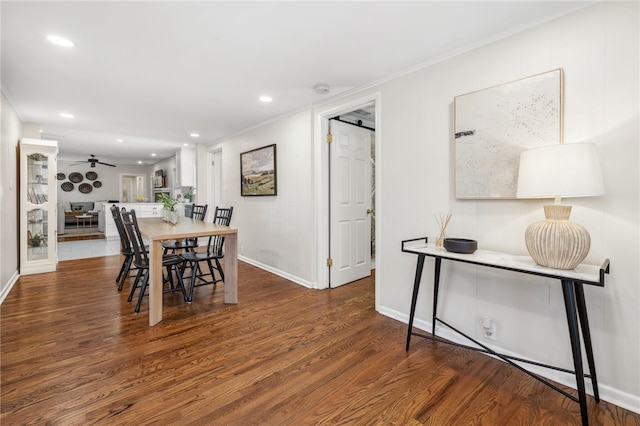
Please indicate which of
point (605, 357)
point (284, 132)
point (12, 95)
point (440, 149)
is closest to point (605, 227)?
point (605, 357)

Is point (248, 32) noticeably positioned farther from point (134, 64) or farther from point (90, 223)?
point (90, 223)

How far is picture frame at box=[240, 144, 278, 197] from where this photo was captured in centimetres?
421

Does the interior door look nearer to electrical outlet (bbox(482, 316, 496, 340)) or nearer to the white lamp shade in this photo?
electrical outlet (bbox(482, 316, 496, 340))

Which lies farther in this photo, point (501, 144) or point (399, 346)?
point (399, 346)

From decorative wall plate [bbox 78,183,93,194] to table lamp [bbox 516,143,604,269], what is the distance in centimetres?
1226

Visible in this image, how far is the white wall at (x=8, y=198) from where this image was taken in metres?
3.15

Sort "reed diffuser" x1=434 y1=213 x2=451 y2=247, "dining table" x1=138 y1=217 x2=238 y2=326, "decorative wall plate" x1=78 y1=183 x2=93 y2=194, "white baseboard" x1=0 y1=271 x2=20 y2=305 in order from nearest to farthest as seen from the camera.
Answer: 1. "reed diffuser" x1=434 y1=213 x2=451 y2=247
2. "dining table" x1=138 y1=217 x2=238 y2=326
3. "white baseboard" x1=0 y1=271 x2=20 y2=305
4. "decorative wall plate" x1=78 y1=183 x2=93 y2=194

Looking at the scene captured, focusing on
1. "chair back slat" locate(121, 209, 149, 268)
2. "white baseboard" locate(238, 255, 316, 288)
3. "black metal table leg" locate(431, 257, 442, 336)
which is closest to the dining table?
"chair back slat" locate(121, 209, 149, 268)

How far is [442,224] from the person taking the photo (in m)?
2.34

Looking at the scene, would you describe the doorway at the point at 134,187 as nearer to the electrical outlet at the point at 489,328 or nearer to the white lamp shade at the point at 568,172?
the electrical outlet at the point at 489,328

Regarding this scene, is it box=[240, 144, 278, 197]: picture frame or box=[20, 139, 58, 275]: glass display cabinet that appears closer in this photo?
box=[20, 139, 58, 275]: glass display cabinet

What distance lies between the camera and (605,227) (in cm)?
163

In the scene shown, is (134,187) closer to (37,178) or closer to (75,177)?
(75,177)

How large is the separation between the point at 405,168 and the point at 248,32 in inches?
63.7
